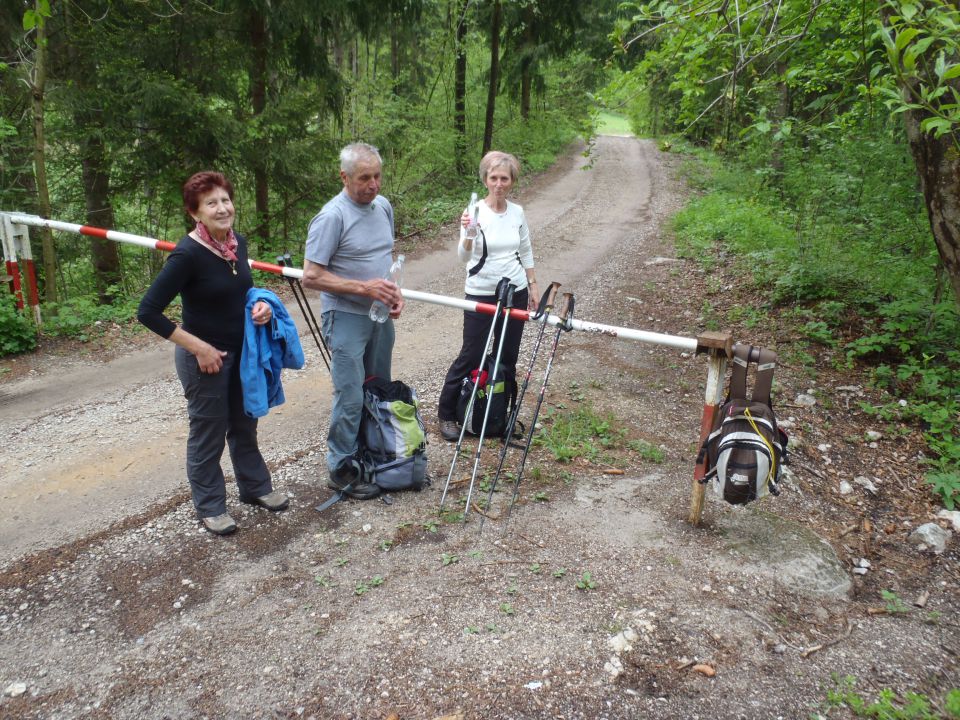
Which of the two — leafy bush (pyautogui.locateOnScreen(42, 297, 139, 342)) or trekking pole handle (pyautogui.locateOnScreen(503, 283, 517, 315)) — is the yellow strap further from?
leafy bush (pyautogui.locateOnScreen(42, 297, 139, 342))

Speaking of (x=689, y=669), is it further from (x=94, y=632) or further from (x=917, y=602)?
(x=94, y=632)

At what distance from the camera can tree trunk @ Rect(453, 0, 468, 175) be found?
17.8 m

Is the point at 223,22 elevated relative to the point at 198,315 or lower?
elevated

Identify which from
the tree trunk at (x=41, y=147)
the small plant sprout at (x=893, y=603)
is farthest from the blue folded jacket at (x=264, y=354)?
the tree trunk at (x=41, y=147)

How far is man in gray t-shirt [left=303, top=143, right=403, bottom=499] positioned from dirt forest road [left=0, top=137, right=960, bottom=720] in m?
0.42

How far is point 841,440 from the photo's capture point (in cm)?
549

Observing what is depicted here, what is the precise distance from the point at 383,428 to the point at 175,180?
715 centimetres

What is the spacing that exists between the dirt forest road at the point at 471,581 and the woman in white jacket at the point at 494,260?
69 centimetres

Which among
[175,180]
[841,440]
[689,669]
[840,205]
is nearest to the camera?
[689,669]

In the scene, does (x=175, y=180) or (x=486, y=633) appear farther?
(x=175, y=180)

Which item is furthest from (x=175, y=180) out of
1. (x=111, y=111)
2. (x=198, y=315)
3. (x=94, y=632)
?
(x=94, y=632)

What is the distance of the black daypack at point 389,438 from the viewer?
13.8 feet

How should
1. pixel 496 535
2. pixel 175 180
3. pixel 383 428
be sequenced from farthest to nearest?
pixel 175 180 → pixel 383 428 → pixel 496 535

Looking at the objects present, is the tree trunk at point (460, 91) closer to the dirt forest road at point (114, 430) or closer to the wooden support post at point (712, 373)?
the dirt forest road at point (114, 430)
